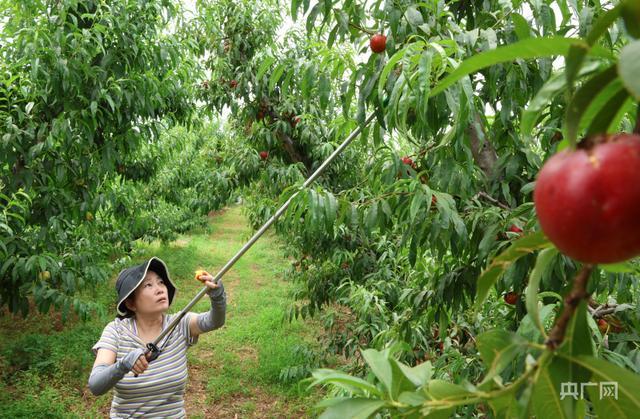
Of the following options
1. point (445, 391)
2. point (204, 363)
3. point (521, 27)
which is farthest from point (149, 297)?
point (204, 363)

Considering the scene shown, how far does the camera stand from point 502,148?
175cm

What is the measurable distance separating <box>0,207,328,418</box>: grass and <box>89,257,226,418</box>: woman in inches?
43.2

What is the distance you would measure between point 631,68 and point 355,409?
357mm

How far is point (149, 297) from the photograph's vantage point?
2301 mm

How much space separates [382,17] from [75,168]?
264cm

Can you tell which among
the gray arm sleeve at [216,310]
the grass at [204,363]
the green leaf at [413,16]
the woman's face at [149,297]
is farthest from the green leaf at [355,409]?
the grass at [204,363]

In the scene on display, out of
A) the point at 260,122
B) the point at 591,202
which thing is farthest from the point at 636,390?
the point at 260,122

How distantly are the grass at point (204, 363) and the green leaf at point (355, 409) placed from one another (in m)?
2.88

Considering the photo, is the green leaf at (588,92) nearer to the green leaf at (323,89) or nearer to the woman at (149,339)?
the green leaf at (323,89)

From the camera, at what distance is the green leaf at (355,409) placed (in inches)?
18.7

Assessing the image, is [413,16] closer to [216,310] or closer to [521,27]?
[521,27]

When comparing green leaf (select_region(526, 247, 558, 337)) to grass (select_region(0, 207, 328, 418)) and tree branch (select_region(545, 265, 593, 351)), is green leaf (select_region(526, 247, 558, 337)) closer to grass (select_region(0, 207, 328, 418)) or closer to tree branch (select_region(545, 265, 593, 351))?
tree branch (select_region(545, 265, 593, 351))

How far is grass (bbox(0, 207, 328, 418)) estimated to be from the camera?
4.50m

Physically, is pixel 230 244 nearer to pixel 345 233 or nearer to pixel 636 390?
pixel 345 233
